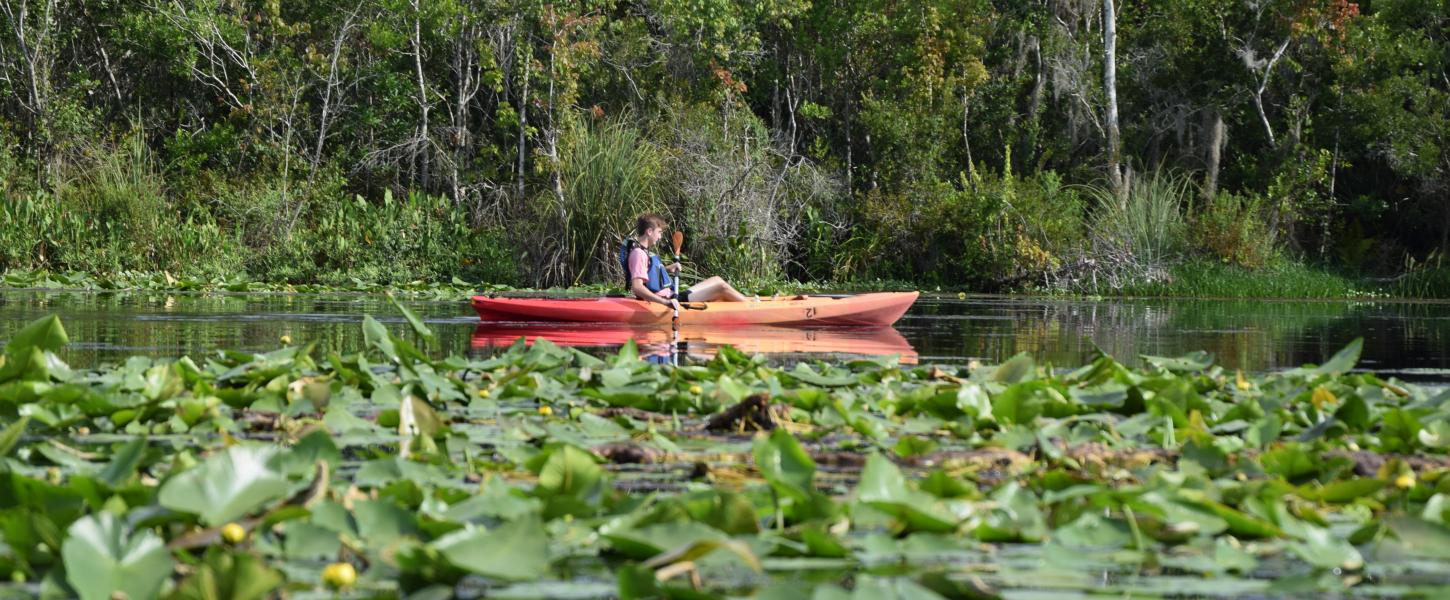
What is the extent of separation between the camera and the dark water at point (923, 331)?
8.97 metres

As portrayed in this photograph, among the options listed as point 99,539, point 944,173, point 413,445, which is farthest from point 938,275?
point 99,539

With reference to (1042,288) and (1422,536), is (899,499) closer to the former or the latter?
(1422,536)

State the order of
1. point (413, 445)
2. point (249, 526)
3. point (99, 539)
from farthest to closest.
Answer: point (413, 445) → point (249, 526) → point (99, 539)

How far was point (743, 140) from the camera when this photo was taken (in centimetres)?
2159

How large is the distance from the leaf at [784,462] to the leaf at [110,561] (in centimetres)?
129

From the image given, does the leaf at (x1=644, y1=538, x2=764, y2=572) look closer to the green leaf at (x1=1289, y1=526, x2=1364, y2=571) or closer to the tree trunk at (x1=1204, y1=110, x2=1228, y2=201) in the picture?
the green leaf at (x1=1289, y1=526, x2=1364, y2=571)

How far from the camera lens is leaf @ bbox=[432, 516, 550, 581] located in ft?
9.03

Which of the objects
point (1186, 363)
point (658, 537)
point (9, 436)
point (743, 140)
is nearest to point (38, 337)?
point (9, 436)

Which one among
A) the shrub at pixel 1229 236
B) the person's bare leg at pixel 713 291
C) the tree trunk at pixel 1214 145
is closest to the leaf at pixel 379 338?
the person's bare leg at pixel 713 291

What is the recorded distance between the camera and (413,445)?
4.14 metres

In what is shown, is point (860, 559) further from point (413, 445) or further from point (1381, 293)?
point (1381, 293)

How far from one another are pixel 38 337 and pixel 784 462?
9.32 ft

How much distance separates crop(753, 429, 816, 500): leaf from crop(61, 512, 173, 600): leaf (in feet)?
4.25

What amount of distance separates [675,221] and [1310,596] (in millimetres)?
17569
